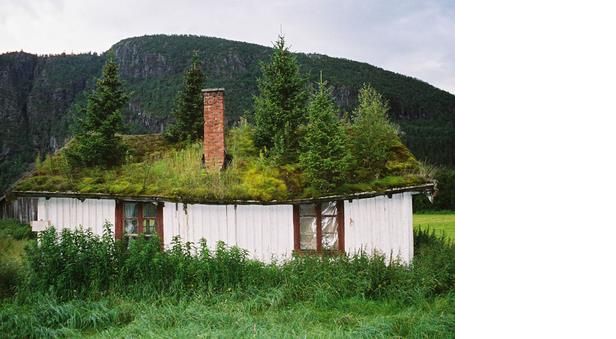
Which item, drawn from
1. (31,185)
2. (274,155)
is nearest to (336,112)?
(274,155)

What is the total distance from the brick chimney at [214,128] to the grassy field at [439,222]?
1.20m

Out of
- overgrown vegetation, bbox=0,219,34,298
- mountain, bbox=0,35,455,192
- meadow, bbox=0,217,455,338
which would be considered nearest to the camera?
meadow, bbox=0,217,455,338

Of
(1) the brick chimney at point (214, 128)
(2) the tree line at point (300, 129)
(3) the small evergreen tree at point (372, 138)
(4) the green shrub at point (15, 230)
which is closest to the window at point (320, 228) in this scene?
(2) the tree line at point (300, 129)

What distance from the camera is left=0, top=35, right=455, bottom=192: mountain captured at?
3633mm

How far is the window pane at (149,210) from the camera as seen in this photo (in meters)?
3.67

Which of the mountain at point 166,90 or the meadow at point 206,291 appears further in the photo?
the mountain at point 166,90

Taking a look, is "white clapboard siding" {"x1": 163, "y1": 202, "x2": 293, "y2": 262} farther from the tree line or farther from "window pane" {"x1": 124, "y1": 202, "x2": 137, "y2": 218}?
the tree line

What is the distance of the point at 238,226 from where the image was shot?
3729mm

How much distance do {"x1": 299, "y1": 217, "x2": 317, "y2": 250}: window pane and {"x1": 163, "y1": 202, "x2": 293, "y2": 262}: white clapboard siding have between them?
6cm

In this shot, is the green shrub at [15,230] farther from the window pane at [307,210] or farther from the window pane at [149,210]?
the window pane at [307,210]

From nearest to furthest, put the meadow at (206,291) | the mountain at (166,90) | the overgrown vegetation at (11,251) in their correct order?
the meadow at (206,291)
the mountain at (166,90)
the overgrown vegetation at (11,251)

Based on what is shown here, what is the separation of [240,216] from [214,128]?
0.55 metres

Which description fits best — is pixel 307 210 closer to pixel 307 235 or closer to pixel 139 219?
pixel 307 235

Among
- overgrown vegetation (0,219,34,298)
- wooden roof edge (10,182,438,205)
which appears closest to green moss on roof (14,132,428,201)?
wooden roof edge (10,182,438,205)
